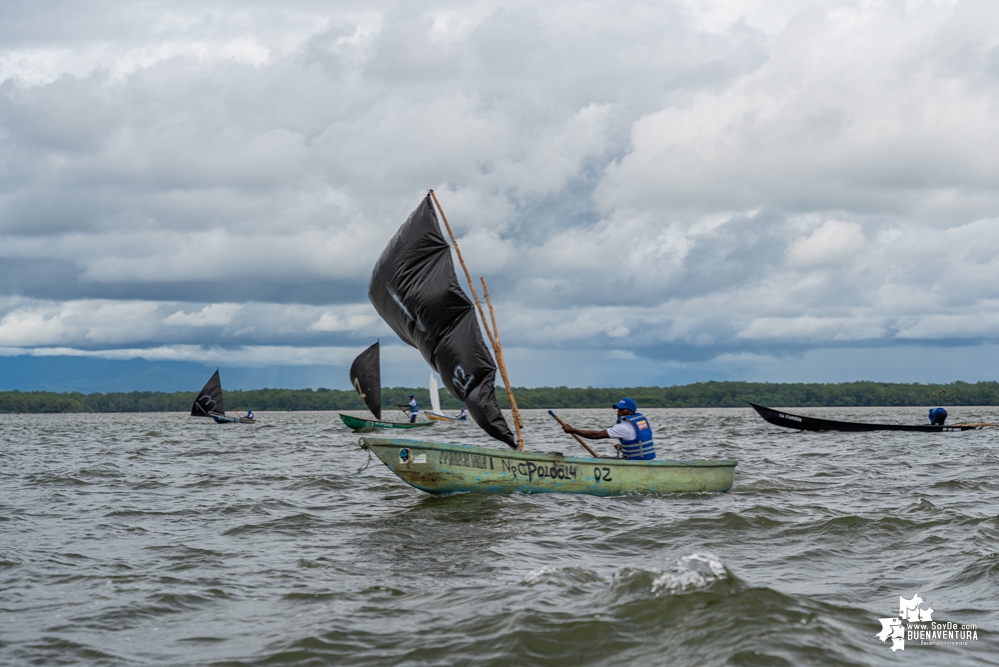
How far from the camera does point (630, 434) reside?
1627 centimetres

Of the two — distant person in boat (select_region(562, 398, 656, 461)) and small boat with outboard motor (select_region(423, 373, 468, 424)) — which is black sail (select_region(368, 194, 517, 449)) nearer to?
distant person in boat (select_region(562, 398, 656, 461))

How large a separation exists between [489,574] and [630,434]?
729 cm

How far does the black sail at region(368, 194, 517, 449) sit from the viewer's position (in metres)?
15.2

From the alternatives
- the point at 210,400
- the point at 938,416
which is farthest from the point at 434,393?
the point at 938,416

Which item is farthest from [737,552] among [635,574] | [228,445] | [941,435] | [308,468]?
[941,435]

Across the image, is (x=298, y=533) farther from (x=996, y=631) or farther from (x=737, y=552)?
(x=996, y=631)

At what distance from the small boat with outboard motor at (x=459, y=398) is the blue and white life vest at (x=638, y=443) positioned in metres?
0.72

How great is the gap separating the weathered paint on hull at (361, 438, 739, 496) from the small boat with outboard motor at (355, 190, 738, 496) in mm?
18

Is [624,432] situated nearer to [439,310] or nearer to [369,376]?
[439,310]

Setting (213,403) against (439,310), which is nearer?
(439,310)

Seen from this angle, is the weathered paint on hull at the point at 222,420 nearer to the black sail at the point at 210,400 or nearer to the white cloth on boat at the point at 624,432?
the black sail at the point at 210,400

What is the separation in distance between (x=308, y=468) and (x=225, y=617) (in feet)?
52.9

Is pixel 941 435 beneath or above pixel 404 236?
beneath

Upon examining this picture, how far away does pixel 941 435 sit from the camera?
4003 cm
